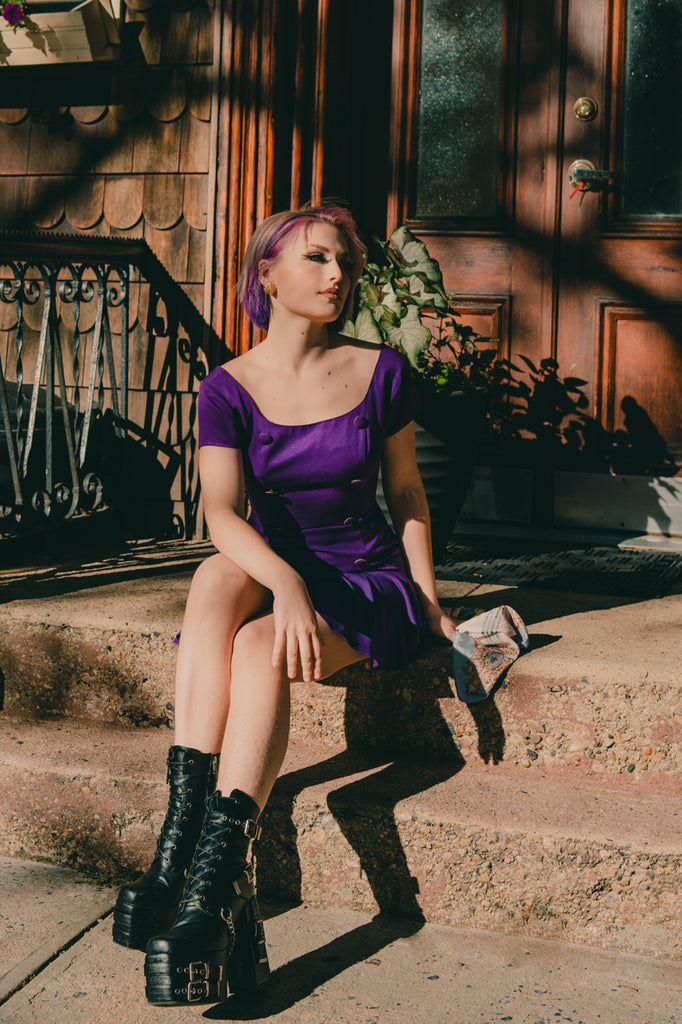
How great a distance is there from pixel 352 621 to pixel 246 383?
57cm

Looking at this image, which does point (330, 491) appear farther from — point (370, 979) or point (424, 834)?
point (370, 979)

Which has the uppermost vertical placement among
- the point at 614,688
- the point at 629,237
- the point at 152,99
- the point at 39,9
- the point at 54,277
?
the point at 39,9

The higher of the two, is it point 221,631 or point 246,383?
point 246,383

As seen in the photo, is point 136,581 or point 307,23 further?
point 307,23

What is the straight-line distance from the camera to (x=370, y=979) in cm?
164

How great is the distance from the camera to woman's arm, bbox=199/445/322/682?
1.72m

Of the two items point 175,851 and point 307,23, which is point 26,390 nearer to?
point 307,23

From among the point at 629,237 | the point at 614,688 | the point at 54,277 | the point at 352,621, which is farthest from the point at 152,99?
the point at 614,688

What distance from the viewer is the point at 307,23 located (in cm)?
344

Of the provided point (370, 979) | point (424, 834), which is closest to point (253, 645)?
point (424, 834)

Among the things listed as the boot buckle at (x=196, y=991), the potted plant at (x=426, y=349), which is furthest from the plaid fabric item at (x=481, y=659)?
the potted plant at (x=426, y=349)

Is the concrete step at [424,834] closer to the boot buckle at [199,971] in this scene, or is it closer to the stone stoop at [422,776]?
the stone stoop at [422,776]

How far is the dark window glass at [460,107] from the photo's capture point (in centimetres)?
367

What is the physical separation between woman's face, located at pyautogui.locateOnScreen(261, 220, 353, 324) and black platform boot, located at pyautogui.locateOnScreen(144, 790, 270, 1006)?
3.26ft
